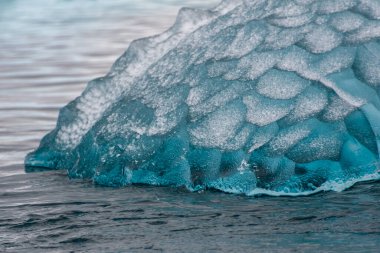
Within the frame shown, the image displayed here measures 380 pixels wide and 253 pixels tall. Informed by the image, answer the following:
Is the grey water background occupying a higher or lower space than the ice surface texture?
lower

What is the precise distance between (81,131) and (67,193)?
55cm

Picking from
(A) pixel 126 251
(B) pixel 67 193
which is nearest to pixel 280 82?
(B) pixel 67 193

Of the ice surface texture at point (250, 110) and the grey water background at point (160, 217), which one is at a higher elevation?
the ice surface texture at point (250, 110)

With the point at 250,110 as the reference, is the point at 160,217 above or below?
below

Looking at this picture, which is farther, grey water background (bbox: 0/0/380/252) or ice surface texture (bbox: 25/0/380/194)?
ice surface texture (bbox: 25/0/380/194)

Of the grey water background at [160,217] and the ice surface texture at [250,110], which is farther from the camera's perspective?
the ice surface texture at [250,110]

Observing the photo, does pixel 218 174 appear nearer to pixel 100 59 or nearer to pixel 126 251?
pixel 126 251

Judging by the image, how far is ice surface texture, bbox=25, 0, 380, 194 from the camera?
3314mm

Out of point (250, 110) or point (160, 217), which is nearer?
point (160, 217)

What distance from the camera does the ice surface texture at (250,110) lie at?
3314mm

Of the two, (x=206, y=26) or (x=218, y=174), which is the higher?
(x=206, y=26)

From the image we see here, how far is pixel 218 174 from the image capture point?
3346 millimetres

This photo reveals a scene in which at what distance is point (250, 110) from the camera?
343cm

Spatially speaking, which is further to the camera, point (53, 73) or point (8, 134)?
point (53, 73)
